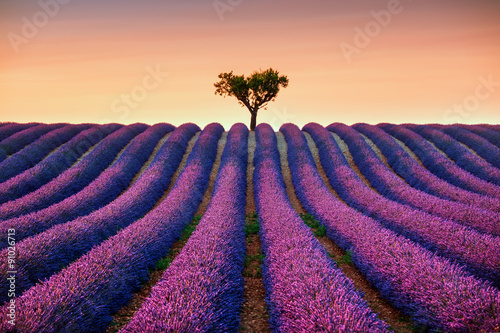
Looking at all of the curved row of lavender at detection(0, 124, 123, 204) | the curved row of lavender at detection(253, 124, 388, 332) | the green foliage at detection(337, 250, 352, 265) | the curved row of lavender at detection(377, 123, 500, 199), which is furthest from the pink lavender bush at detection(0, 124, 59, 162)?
the curved row of lavender at detection(377, 123, 500, 199)

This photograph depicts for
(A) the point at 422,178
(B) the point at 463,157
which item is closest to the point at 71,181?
(A) the point at 422,178

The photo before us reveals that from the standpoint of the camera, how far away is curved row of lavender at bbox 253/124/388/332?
3832mm

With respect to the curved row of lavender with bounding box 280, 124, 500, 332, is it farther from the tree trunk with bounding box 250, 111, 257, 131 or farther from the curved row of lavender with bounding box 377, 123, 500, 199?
the tree trunk with bounding box 250, 111, 257, 131

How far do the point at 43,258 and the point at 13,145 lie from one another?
17165 millimetres

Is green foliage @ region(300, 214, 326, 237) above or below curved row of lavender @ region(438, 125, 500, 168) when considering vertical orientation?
below

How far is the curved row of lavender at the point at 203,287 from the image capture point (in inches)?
156

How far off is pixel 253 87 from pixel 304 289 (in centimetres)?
2831

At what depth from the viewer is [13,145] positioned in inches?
790

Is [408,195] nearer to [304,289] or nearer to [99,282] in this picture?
[304,289]

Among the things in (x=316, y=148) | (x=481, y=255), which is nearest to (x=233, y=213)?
(x=481, y=255)

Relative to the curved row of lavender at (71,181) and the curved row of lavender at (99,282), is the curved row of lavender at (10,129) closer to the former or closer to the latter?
the curved row of lavender at (71,181)

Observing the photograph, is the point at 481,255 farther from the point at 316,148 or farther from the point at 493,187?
the point at 316,148

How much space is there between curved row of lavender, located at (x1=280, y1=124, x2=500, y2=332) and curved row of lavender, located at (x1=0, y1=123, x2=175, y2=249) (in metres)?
7.90

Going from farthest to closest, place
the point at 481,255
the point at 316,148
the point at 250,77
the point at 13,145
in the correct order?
1. the point at 250,77
2. the point at 316,148
3. the point at 13,145
4. the point at 481,255
